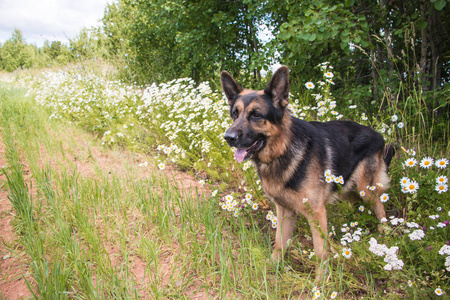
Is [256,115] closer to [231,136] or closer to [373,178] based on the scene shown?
[231,136]

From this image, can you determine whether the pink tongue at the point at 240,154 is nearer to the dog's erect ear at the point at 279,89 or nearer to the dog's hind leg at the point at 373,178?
the dog's erect ear at the point at 279,89

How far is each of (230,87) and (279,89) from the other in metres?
0.57

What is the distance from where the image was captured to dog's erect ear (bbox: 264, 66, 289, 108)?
8.21 feet

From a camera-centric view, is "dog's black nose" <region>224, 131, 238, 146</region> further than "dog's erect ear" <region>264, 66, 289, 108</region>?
No

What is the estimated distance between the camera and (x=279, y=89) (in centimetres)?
258

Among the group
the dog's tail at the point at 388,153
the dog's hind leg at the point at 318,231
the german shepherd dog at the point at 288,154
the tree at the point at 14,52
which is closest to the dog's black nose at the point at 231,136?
the german shepherd dog at the point at 288,154

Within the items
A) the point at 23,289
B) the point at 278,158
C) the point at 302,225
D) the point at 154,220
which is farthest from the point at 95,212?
the point at 302,225

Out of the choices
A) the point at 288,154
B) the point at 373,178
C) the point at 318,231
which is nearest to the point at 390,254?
the point at 318,231

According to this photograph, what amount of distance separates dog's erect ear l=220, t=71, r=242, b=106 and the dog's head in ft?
0.97

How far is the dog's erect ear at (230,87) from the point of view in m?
2.90

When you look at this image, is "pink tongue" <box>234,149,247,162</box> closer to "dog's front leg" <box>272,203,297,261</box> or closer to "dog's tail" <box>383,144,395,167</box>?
"dog's front leg" <box>272,203,297,261</box>

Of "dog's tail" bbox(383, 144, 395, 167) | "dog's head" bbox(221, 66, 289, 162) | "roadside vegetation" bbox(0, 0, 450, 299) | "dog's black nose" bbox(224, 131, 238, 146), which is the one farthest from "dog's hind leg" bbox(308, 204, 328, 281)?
"dog's tail" bbox(383, 144, 395, 167)

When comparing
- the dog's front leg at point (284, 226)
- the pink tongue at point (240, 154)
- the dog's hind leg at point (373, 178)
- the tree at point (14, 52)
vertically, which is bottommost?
the dog's front leg at point (284, 226)

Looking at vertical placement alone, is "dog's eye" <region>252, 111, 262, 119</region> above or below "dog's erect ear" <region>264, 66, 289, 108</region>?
below
